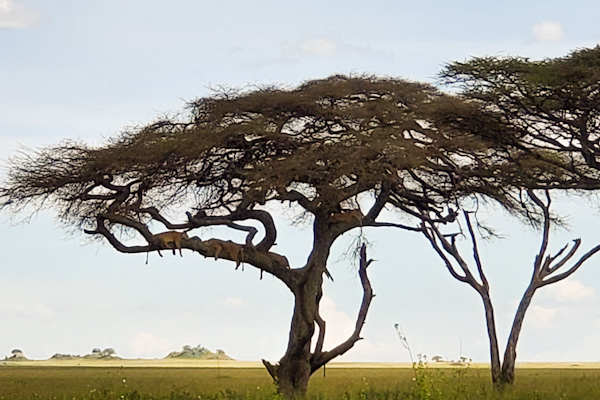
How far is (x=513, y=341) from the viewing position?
95.9 feet

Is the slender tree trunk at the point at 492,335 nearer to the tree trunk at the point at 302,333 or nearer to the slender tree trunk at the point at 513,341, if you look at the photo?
the slender tree trunk at the point at 513,341

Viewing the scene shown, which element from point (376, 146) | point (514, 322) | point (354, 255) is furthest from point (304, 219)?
point (514, 322)

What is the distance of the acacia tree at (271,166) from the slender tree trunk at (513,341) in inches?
160

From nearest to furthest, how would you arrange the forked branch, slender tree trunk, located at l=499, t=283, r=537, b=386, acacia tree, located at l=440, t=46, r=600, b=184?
acacia tree, located at l=440, t=46, r=600, b=184, the forked branch, slender tree trunk, located at l=499, t=283, r=537, b=386

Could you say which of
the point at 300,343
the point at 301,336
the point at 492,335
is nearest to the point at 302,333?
the point at 301,336

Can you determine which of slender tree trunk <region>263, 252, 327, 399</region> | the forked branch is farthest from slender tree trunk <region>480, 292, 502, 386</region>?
slender tree trunk <region>263, 252, 327, 399</region>

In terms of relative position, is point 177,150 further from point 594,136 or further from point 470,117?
Answer: point 594,136

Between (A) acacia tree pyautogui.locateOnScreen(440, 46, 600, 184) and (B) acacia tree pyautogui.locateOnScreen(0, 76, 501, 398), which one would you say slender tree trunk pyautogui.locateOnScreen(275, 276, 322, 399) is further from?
(A) acacia tree pyautogui.locateOnScreen(440, 46, 600, 184)

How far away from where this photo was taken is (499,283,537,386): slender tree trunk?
2903cm

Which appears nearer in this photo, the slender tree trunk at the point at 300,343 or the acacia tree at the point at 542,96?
the acacia tree at the point at 542,96

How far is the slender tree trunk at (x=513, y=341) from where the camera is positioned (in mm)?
29031

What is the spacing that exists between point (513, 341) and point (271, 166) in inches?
339

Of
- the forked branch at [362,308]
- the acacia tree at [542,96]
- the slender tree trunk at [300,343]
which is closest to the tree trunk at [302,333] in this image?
the slender tree trunk at [300,343]

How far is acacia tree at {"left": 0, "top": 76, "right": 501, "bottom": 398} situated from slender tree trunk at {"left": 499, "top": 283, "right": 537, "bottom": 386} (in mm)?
4074
